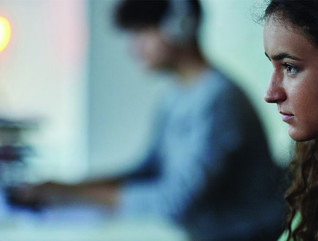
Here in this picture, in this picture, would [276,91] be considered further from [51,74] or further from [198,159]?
[51,74]

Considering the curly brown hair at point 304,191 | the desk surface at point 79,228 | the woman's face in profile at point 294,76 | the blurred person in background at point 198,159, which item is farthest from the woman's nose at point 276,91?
the desk surface at point 79,228

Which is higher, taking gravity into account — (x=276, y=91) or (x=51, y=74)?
(x=276, y=91)

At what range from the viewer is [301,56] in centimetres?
75

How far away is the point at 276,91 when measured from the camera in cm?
78

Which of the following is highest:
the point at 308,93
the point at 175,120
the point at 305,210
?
the point at 308,93

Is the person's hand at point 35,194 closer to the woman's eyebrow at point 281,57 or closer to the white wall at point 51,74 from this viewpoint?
the white wall at point 51,74

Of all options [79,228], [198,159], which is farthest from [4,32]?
[198,159]

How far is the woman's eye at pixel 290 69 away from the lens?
30.2 inches

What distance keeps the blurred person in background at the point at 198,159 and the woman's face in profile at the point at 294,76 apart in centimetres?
94

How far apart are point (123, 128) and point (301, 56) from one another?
7.23 ft

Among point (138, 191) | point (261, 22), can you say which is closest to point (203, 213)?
point (138, 191)

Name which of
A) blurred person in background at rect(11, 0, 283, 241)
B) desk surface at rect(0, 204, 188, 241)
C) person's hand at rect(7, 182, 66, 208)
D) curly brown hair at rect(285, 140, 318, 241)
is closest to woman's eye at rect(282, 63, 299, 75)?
curly brown hair at rect(285, 140, 318, 241)

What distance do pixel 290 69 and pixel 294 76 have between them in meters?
0.01

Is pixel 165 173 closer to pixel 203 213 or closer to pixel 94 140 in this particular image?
pixel 203 213
